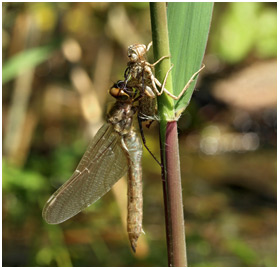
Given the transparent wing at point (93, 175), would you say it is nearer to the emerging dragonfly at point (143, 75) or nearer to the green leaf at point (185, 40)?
the emerging dragonfly at point (143, 75)

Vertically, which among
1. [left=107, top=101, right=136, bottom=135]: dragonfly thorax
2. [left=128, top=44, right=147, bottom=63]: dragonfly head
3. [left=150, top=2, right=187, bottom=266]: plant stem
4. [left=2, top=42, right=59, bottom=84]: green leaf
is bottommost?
[left=150, top=2, right=187, bottom=266]: plant stem

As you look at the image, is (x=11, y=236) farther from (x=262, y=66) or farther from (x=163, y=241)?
(x=262, y=66)

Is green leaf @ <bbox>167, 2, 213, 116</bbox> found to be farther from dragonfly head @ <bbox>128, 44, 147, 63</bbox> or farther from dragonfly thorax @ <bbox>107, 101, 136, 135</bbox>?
dragonfly thorax @ <bbox>107, 101, 136, 135</bbox>

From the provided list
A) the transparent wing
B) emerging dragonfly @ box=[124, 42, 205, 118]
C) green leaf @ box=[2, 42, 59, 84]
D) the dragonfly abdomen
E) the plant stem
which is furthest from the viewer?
green leaf @ box=[2, 42, 59, 84]

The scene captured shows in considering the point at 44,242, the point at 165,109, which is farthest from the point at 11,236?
the point at 165,109

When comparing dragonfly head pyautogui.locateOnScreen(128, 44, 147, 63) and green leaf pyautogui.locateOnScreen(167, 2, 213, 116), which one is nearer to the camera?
green leaf pyautogui.locateOnScreen(167, 2, 213, 116)

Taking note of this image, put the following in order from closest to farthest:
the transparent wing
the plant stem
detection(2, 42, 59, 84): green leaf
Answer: the plant stem < the transparent wing < detection(2, 42, 59, 84): green leaf

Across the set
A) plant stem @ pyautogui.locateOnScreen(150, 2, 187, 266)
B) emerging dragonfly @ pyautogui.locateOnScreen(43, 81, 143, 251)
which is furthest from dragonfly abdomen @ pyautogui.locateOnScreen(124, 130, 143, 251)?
plant stem @ pyautogui.locateOnScreen(150, 2, 187, 266)

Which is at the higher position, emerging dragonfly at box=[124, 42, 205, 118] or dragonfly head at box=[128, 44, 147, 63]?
dragonfly head at box=[128, 44, 147, 63]
